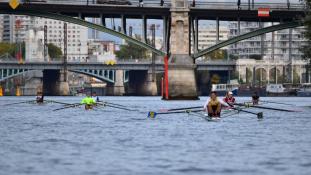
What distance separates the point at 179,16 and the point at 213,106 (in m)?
59.7

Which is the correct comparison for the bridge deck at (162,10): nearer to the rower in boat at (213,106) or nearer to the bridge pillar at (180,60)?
the bridge pillar at (180,60)

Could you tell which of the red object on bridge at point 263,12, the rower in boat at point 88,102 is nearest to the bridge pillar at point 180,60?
the red object on bridge at point 263,12

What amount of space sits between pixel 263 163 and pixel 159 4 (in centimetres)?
8684

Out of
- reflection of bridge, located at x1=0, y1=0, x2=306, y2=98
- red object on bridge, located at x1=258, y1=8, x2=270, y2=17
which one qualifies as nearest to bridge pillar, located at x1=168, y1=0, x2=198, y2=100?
reflection of bridge, located at x1=0, y1=0, x2=306, y2=98

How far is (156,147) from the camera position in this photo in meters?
44.2

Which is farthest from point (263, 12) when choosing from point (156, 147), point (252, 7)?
point (156, 147)

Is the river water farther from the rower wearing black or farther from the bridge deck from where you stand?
the bridge deck

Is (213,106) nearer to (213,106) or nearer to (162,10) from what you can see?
(213,106)

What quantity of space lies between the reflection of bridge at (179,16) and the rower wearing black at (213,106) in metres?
53.1

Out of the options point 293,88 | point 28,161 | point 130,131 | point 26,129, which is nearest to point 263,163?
point 28,161

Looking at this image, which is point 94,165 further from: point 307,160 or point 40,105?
point 40,105

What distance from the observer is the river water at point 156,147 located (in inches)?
1426

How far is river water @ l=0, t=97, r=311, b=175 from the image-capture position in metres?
36.2

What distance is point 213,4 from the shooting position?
395 feet
